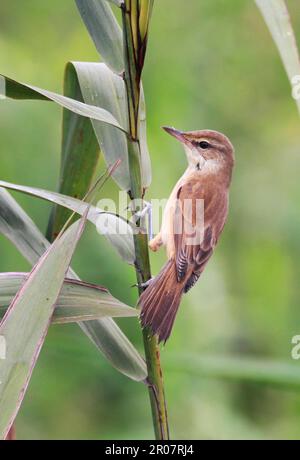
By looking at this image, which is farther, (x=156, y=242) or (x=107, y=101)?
(x=156, y=242)

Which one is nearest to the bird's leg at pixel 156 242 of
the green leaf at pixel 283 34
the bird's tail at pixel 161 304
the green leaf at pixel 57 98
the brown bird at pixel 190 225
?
the brown bird at pixel 190 225

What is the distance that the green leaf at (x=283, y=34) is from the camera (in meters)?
0.97

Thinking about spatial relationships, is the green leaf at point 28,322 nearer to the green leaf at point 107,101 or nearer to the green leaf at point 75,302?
the green leaf at point 75,302

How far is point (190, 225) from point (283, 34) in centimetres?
67

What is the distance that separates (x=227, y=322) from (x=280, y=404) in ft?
1.17

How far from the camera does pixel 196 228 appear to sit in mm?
1644

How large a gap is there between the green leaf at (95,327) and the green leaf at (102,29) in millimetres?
329

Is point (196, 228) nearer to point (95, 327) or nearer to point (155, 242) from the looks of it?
point (155, 242)

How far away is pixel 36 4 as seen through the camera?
299 centimetres

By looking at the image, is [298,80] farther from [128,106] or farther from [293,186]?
[293,186]

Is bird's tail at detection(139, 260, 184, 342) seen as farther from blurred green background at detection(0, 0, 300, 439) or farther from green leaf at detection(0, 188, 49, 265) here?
blurred green background at detection(0, 0, 300, 439)

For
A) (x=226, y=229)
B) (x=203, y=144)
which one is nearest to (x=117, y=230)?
(x=203, y=144)

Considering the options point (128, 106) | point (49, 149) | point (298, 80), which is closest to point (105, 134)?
point (128, 106)

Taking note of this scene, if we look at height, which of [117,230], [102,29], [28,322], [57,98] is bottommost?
[28,322]
